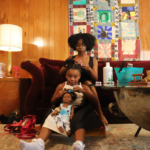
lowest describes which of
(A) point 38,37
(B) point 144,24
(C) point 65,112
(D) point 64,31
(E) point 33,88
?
(C) point 65,112

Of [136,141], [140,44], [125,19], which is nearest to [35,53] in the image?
[125,19]

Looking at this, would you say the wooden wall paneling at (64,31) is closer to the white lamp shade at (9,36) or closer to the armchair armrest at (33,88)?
the white lamp shade at (9,36)

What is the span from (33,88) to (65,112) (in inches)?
28.5

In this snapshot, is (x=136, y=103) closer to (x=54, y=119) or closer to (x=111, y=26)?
(x=54, y=119)

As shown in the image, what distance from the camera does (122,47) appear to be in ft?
8.55

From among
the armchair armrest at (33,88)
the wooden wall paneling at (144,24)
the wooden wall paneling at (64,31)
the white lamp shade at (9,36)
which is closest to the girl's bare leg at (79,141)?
the armchair armrest at (33,88)

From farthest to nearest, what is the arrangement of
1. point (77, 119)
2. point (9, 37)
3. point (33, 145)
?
point (9, 37) → point (77, 119) → point (33, 145)

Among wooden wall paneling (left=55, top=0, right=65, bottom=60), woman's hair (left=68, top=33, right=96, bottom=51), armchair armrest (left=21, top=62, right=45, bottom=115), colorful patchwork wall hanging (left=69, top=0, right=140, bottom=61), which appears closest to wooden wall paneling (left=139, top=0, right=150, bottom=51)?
colorful patchwork wall hanging (left=69, top=0, right=140, bottom=61)

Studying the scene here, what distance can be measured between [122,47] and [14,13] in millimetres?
2184

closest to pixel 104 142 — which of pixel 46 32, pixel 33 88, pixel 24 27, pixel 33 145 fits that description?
pixel 33 145

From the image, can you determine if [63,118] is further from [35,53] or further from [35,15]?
[35,15]

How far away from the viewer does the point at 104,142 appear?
42.0 inches

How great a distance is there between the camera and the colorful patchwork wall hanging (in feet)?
8.54

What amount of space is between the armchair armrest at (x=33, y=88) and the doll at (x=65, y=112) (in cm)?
60
